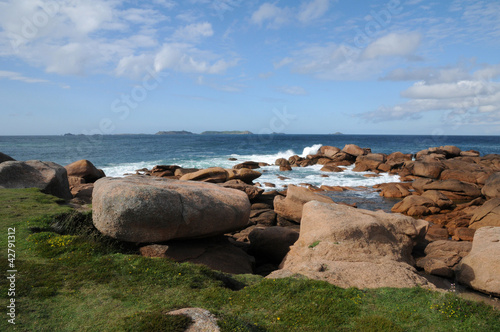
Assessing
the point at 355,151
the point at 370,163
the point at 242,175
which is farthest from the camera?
the point at 355,151

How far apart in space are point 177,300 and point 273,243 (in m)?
7.62

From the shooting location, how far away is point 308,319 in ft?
23.0

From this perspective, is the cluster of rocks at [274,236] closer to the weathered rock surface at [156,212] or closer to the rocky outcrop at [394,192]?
the weathered rock surface at [156,212]

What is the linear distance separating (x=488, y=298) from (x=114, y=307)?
12.0 m

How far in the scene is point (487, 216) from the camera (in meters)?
19.5

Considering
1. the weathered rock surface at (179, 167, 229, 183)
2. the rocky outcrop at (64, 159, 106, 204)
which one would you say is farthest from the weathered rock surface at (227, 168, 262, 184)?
the rocky outcrop at (64, 159, 106, 204)

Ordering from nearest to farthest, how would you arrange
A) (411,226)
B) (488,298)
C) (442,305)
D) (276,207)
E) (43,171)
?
1. (442,305)
2. (488,298)
3. (411,226)
4. (43,171)
5. (276,207)

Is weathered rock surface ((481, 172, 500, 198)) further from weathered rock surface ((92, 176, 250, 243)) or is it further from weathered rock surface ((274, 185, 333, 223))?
weathered rock surface ((92, 176, 250, 243))

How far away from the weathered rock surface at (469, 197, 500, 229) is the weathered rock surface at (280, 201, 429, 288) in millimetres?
7278

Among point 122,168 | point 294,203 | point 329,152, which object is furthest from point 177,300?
point 329,152

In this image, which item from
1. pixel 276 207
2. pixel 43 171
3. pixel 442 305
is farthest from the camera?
pixel 276 207

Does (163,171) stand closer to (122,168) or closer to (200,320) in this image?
(122,168)

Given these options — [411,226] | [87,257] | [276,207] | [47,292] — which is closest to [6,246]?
[87,257]

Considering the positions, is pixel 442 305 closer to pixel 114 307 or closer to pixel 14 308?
pixel 114 307
